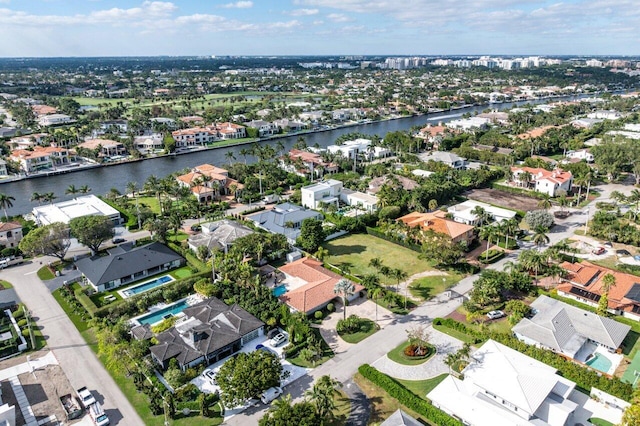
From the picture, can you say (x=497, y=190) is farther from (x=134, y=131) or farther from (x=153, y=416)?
(x=134, y=131)

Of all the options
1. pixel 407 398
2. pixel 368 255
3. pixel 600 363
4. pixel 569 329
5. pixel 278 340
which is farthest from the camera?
pixel 368 255

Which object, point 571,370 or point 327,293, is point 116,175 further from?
point 571,370

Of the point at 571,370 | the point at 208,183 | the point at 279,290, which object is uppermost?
the point at 208,183

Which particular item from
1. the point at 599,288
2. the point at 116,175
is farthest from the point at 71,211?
the point at 599,288

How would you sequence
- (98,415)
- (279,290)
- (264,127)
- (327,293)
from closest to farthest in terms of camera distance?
(98,415), (327,293), (279,290), (264,127)

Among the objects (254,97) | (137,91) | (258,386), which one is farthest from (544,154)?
(137,91)

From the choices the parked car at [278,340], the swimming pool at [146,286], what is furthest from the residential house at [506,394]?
the swimming pool at [146,286]

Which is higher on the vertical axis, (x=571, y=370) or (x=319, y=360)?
(x=571, y=370)
